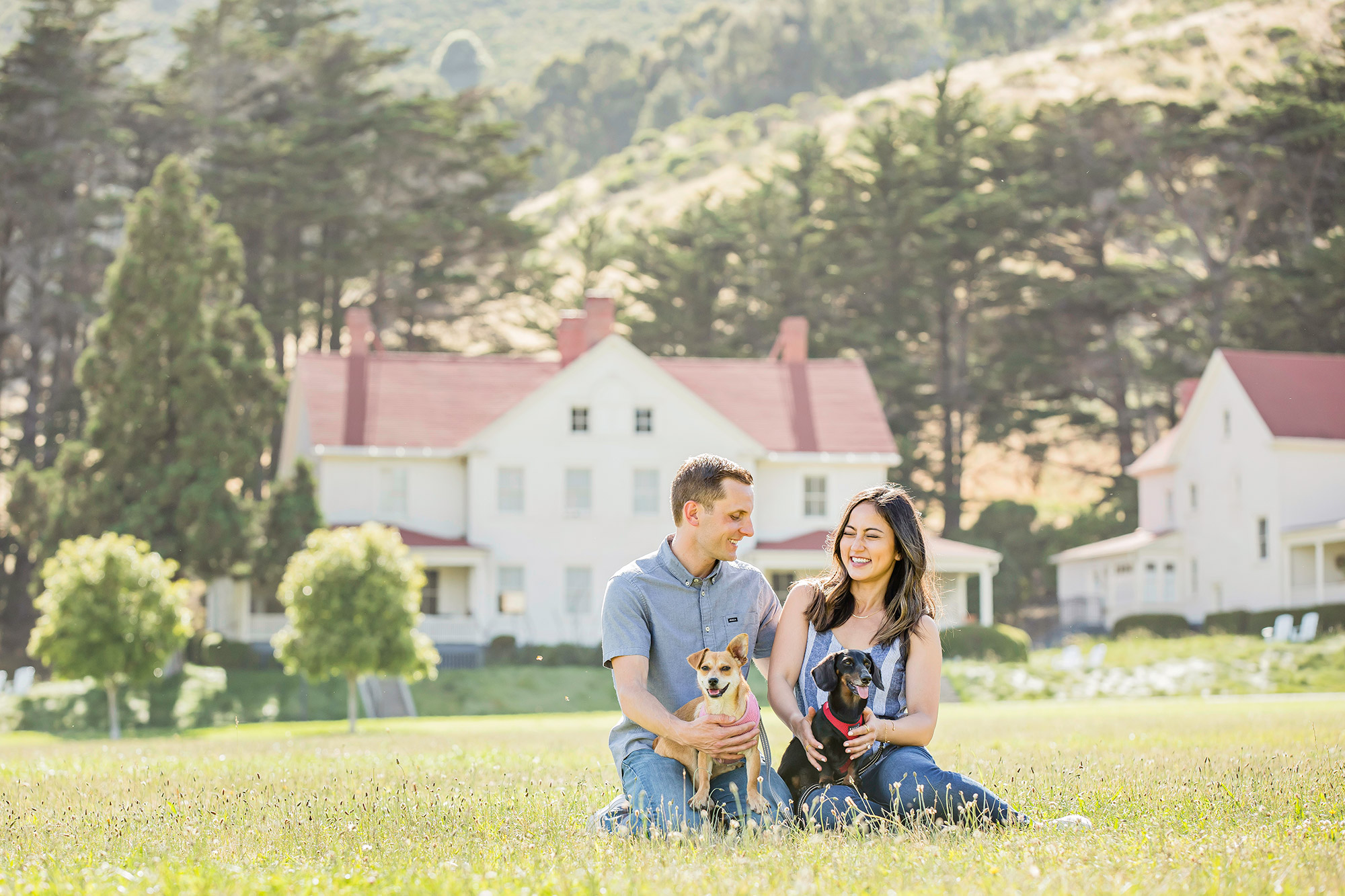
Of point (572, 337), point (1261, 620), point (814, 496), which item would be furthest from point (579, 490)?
point (1261, 620)

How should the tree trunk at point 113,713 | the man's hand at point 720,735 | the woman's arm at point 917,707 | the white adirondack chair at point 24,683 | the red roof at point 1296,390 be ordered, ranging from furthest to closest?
1. the red roof at point 1296,390
2. the white adirondack chair at point 24,683
3. the tree trunk at point 113,713
4. the woman's arm at point 917,707
5. the man's hand at point 720,735

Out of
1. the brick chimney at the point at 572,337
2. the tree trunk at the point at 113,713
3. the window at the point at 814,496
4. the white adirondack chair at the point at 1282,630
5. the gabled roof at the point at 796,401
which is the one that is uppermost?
the brick chimney at the point at 572,337

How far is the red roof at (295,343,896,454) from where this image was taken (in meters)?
40.9

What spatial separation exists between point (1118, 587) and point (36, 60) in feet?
133

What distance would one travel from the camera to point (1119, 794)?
7449 mm

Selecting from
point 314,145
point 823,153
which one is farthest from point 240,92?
point 823,153

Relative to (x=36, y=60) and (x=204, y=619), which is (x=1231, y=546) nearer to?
(x=204, y=619)

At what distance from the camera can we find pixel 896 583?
22.8 feet

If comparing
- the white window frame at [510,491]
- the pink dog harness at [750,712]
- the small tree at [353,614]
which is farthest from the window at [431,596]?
the pink dog harness at [750,712]

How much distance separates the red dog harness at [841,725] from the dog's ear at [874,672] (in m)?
0.21

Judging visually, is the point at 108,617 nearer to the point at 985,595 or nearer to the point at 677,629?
the point at 677,629

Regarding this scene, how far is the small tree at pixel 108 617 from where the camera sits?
1054 inches

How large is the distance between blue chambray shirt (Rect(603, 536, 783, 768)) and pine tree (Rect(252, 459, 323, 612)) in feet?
99.1

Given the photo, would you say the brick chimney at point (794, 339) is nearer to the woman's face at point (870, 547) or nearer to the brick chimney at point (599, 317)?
the brick chimney at point (599, 317)
